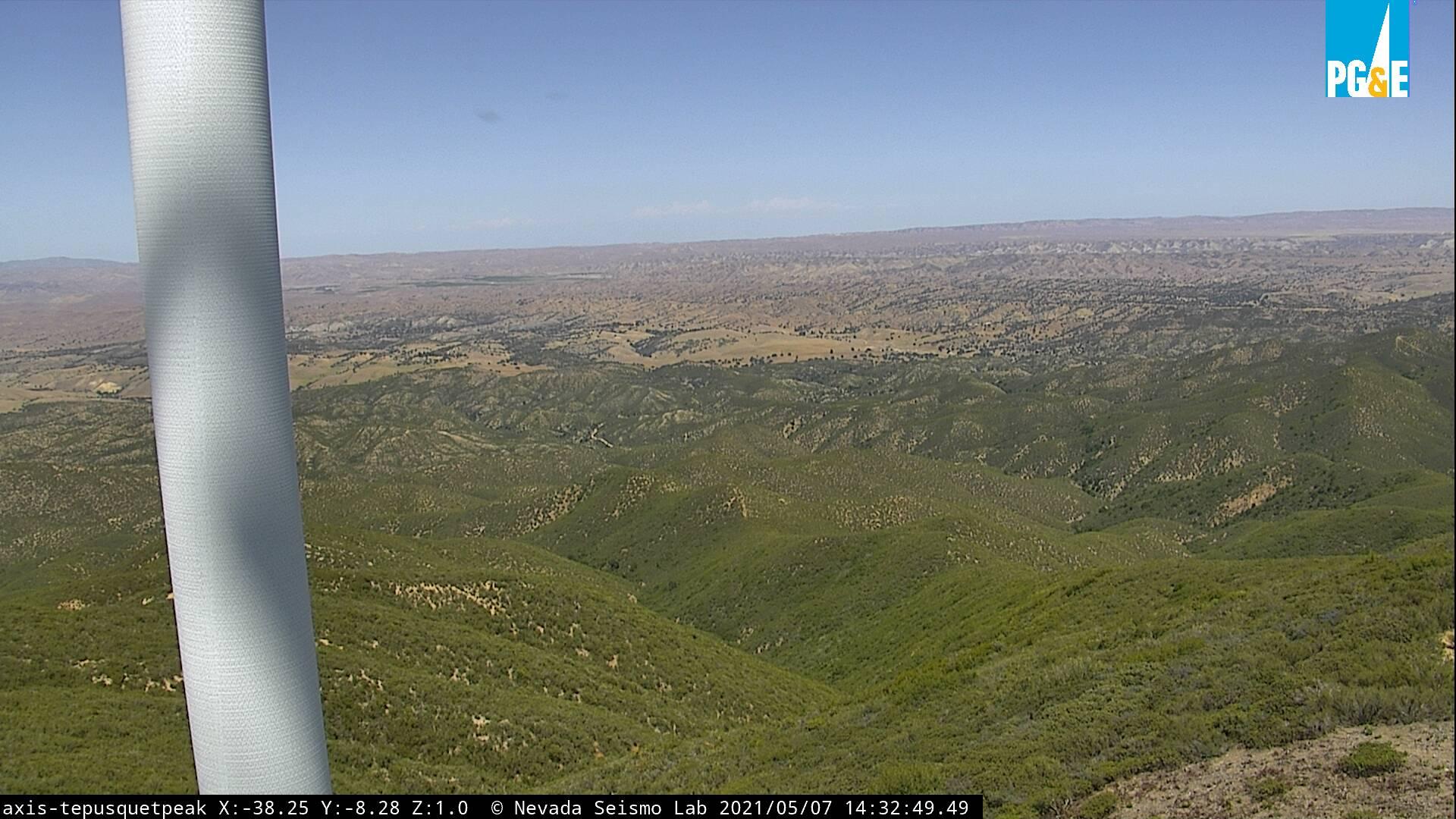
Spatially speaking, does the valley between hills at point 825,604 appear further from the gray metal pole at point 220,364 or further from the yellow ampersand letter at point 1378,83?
the yellow ampersand letter at point 1378,83

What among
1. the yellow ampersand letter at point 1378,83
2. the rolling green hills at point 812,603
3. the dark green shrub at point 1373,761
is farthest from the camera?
the rolling green hills at point 812,603

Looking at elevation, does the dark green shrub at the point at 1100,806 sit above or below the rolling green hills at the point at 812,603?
above

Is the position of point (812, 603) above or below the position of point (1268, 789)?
below

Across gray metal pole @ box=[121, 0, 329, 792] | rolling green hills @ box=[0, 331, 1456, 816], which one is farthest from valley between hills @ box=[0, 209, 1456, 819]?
gray metal pole @ box=[121, 0, 329, 792]

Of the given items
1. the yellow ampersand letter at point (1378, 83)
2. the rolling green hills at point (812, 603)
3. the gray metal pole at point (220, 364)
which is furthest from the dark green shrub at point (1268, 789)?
the gray metal pole at point (220, 364)

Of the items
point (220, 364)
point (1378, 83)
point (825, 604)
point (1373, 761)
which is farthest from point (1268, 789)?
point (825, 604)

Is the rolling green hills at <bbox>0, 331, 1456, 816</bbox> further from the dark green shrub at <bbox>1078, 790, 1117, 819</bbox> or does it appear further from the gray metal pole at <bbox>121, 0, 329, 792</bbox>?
the gray metal pole at <bbox>121, 0, 329, 792</bbox>

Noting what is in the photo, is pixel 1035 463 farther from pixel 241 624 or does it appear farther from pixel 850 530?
pixel 241 624

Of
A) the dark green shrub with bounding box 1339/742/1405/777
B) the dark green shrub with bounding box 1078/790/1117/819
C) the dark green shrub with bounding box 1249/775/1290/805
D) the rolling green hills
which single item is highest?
the dark green shrub with bounding box 1339/742/1405/777

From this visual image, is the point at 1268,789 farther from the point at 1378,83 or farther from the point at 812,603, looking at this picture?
the point at 812,603

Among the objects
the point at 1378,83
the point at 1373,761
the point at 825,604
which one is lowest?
the point at 825,604
